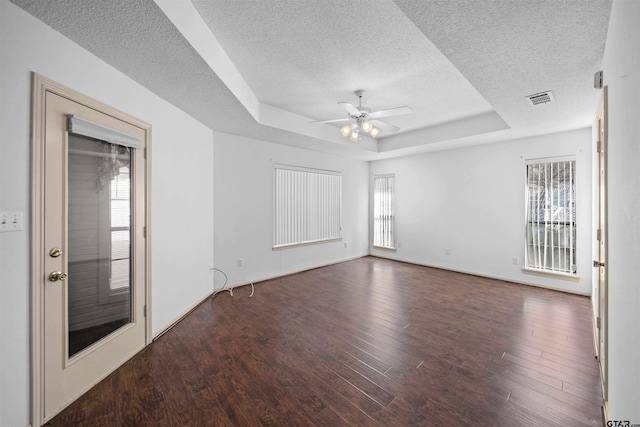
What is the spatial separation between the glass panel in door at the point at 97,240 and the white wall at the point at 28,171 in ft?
1.02

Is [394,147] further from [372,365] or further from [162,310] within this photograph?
[162,310]

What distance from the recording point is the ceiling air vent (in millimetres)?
2773

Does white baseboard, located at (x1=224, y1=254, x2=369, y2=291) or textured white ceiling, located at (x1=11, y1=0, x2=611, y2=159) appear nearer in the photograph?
textured white ceiling, located at (x1=11, y1=0, x2=611, y2=159)

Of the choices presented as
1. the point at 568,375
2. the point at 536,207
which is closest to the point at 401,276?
the point at 536,207

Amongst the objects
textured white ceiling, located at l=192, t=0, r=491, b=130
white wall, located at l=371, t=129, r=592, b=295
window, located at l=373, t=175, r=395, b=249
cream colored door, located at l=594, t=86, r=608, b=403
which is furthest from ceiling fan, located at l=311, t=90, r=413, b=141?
window, located at l=373, t=175, r=395, b=249

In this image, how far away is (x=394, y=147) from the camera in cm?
566

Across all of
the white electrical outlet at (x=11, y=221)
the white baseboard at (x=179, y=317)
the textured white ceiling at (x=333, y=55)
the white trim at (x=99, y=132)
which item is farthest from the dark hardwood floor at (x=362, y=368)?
the textured white ceiling at (x=333, y=55)

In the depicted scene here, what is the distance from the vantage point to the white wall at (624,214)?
3.30ft

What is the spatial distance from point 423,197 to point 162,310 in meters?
5.23

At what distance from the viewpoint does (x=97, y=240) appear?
6.93 feet

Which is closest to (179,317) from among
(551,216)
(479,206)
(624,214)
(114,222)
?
(114,222)

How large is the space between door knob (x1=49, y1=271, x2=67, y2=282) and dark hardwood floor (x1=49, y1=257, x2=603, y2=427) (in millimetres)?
900

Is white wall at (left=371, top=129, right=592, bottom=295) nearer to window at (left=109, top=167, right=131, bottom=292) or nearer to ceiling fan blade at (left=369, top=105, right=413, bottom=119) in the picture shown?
ceiling fan blade at (left=369, top=105, right=413, bottom=119)

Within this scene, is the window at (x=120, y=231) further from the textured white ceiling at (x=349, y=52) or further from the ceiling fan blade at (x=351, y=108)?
the ceiling fan blade at (x=351, y=108)
